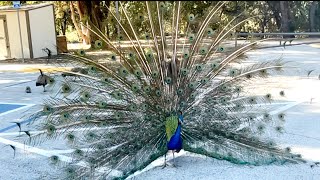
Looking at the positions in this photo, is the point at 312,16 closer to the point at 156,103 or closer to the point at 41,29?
the point at 41,29

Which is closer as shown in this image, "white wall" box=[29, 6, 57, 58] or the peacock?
the peacock

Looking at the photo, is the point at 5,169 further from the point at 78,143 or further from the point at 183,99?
the point at 183,99

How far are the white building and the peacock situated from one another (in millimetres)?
15207

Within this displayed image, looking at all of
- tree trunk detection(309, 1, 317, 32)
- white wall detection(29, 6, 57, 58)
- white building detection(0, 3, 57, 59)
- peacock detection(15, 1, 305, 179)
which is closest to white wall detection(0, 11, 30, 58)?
white building detection(0, 3, 57, 59)

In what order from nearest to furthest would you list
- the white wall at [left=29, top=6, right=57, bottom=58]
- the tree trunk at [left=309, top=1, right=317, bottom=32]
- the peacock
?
the peacock < the white wall at [left=29, top=6, right=57, bottom=58] < the tree trunk at [left=309, top=1, right=317, bottom=32]

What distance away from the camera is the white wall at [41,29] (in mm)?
20312

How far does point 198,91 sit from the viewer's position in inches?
199

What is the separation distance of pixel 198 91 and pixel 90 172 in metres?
1.59

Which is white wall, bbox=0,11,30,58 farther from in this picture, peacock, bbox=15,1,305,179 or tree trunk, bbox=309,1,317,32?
tree trunk, bbox=309,1,317,32

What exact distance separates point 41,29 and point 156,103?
56.3ft

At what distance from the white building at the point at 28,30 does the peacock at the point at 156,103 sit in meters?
15.2

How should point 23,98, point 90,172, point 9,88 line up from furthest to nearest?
point 9,88
point 23,98
point 90,172

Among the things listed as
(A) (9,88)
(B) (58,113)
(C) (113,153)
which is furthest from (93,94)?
(A) (9,88)

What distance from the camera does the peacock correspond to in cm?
489
